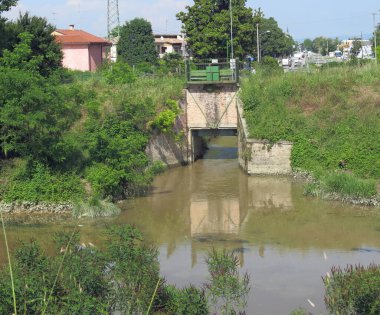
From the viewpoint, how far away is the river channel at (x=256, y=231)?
744 inches

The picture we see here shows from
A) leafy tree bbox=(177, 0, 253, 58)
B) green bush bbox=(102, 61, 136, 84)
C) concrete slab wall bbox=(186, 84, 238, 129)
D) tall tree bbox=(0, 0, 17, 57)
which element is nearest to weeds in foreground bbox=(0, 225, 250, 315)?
tall tree bbox=(0, 0, 17, 57)

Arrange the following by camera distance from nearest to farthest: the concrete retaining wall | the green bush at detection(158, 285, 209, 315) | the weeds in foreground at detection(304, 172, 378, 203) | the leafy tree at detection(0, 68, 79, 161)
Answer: the green bush at detection(158, 285, 209, 315)
the leafy tree at detection(0, 68, 79, 161)
the weeds in foreground at detection(304, 172, 378, 203)
the concrete retaining wall

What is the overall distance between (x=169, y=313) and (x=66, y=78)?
1098 inches

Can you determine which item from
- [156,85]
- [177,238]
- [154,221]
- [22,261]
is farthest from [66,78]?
[22,261]

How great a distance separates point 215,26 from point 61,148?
29.1m

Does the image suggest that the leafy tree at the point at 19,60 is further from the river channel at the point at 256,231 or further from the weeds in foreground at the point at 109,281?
the weeds in foreground at the point at 109,281

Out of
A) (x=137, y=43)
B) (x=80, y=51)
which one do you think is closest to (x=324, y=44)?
(x=137, y=43)

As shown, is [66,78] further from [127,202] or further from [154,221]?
[154,221]

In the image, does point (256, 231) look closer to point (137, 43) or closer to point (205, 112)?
point (205, 112)

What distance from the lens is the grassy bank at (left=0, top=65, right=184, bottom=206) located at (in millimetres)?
26625

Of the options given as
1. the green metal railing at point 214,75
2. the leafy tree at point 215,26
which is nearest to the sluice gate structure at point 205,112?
the green metal railing at point 214,75

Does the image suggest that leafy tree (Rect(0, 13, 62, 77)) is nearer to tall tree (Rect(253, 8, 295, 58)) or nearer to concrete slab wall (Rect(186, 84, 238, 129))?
concrete slab wall (Rect(186, 84, 238, 129))

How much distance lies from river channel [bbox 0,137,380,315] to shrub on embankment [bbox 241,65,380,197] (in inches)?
82.9

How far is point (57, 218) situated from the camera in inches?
1031
